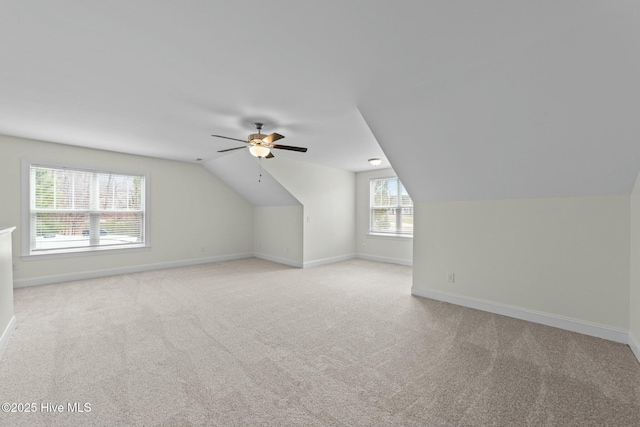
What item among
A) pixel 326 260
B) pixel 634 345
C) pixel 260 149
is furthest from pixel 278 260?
pixel 634 345

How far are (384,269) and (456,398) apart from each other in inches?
159

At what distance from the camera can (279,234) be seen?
22.1ft

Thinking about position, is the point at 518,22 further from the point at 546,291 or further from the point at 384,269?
the point at 384,269

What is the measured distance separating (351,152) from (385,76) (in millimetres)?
2707

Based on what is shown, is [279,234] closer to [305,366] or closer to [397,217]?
[397,217]

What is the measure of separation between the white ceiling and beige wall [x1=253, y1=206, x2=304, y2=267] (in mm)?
3002

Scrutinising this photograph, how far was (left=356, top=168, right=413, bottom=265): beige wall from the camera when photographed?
630 centimetres

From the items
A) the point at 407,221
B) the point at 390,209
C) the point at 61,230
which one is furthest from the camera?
the point at 390,209

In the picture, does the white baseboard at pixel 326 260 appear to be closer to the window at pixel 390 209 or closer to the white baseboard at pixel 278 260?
the white baseboard at pixel 278 260

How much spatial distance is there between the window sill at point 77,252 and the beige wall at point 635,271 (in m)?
7.21

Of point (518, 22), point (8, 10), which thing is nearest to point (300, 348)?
point (518, 22)

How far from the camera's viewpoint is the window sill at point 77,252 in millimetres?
4439

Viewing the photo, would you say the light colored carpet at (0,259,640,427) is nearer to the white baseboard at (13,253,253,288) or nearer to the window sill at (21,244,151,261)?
the white baseboard at (13,253,253,288)

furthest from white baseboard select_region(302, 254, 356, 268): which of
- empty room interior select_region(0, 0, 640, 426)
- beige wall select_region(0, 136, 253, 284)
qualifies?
beige wall select_region(0, 136, 253, 284)
